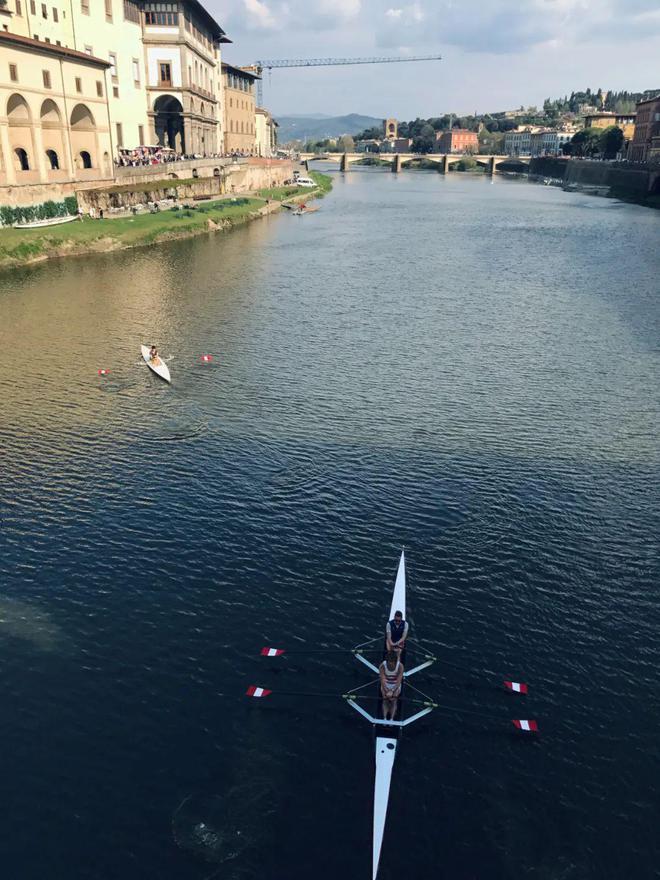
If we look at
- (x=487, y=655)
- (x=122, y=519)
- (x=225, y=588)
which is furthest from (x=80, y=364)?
(x=487, y=655)

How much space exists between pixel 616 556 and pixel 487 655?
877cm

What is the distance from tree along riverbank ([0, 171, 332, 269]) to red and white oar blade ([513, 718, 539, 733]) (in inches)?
3078

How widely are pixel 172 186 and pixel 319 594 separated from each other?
11032 centimetres

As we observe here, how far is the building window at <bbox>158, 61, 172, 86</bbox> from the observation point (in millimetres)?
136875

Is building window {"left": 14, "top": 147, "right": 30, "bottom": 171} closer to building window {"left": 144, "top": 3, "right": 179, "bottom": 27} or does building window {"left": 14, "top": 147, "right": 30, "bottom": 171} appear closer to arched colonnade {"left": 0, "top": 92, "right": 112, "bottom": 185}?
arched colonnade {"left": 0, "top": 92, "right": 112, "bottom": 185}

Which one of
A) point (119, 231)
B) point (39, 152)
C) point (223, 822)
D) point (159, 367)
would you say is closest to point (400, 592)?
point (223, 822)

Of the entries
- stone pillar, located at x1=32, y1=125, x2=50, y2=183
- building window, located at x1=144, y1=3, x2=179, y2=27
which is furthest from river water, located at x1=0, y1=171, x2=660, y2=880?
building window, located at x1=144, y1=3, x2=179, y2=27

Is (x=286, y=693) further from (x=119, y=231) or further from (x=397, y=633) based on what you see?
(x=119, y=231)

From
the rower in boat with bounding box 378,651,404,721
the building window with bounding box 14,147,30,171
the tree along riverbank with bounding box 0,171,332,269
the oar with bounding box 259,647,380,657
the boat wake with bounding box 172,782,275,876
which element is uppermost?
the building window with bounding box 14,147,30,171

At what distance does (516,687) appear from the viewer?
22.4m

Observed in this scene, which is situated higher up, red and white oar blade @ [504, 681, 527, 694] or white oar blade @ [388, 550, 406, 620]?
white oar blade @ [388, 550, 406, 620]

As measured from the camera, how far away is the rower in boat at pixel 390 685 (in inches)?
840

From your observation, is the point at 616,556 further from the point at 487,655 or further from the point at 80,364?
the point at 80,364

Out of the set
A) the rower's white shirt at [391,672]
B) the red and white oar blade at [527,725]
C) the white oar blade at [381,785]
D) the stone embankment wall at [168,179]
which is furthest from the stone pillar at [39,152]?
the red and white oar blade at [527,725]
